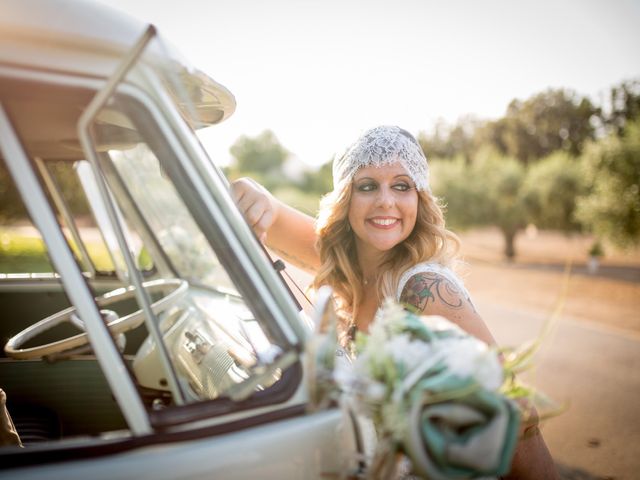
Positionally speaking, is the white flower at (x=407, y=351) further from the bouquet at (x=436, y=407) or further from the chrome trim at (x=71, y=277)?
the chrome trim at (x=71, y=277)

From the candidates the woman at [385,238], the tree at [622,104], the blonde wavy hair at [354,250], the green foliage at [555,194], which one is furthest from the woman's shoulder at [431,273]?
the tree at [622,104]

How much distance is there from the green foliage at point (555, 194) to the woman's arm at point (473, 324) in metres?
23.8

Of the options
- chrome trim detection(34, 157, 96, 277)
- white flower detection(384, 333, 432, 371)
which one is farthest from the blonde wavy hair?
chrome trim detection(34, 157, 96, 277)

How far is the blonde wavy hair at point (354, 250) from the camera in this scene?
7.59 ft

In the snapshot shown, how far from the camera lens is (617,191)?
16.1 metres

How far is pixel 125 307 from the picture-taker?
3.10 m

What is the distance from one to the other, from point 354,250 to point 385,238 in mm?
408

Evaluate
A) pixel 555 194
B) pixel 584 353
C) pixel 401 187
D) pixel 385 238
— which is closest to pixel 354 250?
pixel 385 238

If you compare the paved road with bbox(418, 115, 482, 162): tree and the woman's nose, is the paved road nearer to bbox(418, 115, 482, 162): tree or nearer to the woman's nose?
the woman's nose

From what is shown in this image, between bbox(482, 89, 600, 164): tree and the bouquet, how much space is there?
43240 mm

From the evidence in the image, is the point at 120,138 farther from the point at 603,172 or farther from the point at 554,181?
the point at 554,181

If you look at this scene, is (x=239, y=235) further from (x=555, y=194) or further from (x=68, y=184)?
(x=555, y=194)

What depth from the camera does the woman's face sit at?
229 cm

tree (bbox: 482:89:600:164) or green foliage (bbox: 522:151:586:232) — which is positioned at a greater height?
tree (bbox: 482:89:600:164)
